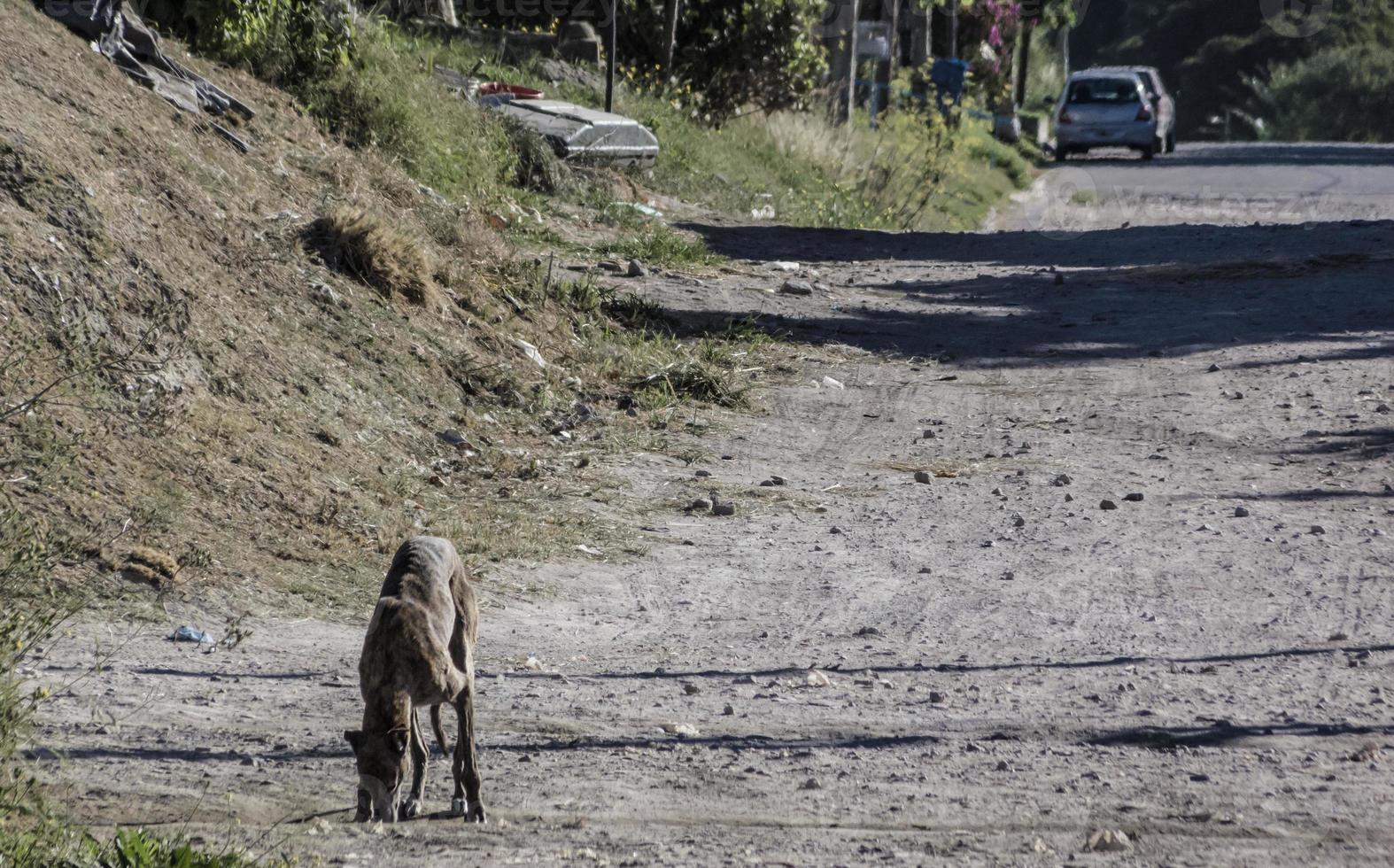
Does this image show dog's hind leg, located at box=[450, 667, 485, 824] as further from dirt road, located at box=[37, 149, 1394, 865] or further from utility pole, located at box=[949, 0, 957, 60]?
utility pole, located at box=[949, 0, 957, 60]

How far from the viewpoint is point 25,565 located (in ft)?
15.1

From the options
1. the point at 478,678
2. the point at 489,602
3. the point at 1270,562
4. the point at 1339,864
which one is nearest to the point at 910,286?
A: the point at 1270,562

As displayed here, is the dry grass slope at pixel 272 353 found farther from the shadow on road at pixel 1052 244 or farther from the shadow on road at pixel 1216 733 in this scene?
the shadow on road at pixel 1052 244

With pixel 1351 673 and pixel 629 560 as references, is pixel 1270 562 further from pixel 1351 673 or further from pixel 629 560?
pixel 629 560

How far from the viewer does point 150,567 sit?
5695mm

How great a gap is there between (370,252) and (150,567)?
404 centimetres

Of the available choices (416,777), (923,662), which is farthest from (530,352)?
(416,777)

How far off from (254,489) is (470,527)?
931 millimetres

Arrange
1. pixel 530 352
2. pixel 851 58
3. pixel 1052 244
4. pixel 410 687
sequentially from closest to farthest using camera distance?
pixel 410 687
pixel 530 352
pixel 1052 244
pixel 851 58

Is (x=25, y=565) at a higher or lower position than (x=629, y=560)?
higher

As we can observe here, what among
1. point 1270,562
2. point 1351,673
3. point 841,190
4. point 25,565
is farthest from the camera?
point 841,190

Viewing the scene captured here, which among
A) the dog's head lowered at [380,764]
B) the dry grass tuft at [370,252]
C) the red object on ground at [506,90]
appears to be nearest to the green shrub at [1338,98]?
the red object on ground at [506,90]

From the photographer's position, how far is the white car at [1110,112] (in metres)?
34.4

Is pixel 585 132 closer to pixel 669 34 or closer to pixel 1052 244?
pixel 1052 244
